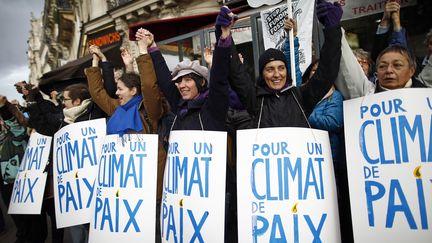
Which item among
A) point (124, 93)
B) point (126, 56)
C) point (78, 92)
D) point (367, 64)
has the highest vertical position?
point (126, 56)

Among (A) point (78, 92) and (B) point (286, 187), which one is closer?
(B) point (286, 187)

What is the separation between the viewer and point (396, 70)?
1997 mm

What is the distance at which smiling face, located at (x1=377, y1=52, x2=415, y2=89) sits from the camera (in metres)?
2.00

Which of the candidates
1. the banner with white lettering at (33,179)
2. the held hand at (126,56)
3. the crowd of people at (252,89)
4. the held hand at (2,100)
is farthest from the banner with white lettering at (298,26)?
the held hand at (2,100)

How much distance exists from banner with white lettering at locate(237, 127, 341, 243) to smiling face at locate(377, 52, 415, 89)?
45 cm

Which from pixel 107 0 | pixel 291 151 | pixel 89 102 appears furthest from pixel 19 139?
pixel 107 0

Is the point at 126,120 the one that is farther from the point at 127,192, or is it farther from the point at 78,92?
the point at 78,92

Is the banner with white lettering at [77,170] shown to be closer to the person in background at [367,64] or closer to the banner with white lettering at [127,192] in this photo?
the banner with white lettering at [127,192]

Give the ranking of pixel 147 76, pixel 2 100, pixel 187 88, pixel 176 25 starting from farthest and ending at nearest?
1. pixel 176 25
2. pixel 2 100
3. pixel 147 76
4. pixel 187 88

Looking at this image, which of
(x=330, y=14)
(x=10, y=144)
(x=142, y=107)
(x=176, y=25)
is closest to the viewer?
(x=330, y=14)

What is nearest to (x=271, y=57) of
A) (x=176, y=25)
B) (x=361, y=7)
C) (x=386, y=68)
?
(x=386, y=68)

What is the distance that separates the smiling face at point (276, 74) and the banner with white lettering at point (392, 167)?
0.51 meters

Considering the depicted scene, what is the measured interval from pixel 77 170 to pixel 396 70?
2.35 meters

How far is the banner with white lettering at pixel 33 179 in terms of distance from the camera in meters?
3.42
